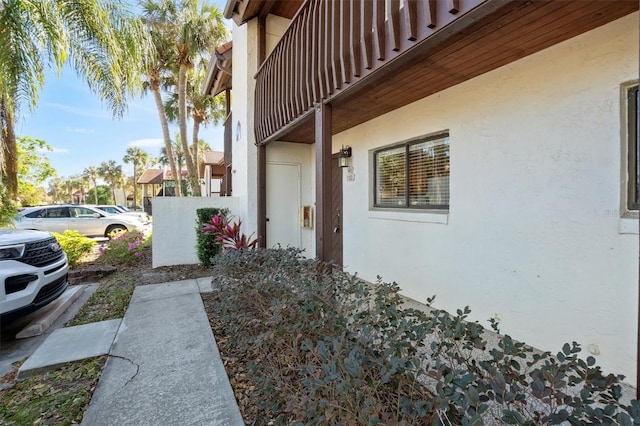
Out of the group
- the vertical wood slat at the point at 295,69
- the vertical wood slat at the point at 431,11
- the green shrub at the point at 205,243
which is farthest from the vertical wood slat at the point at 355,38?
the green shrub at the point at 205,243

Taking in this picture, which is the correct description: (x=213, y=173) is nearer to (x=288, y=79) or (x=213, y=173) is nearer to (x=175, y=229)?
(x=175, y=229)

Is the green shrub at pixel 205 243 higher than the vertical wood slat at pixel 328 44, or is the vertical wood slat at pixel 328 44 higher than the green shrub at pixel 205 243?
the vertical wood slat at pixel 328 44

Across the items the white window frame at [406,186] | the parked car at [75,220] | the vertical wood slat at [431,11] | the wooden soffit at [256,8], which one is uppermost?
the wooden soffit at [256,8]

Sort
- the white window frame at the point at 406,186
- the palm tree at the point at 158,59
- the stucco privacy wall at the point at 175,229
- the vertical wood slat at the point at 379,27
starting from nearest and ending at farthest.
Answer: the vertical wood slat at the point at 379,27 < the white window frame at the point at 406,186 < the stucco privacy wall at the point at 175,229 < the palm tree at the point at 158,59

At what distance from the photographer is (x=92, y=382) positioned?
2.75 meters

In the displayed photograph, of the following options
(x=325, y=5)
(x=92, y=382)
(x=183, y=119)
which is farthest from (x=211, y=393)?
(x=183, y=119)

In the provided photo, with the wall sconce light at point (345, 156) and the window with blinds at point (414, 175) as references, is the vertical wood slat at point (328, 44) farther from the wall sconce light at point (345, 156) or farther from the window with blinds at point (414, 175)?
the wall sconce light at point (345, 156)

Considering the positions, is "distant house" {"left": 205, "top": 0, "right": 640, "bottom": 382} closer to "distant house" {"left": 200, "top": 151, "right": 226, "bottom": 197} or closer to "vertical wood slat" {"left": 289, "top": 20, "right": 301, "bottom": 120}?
"vertical wood slat" {"left": 289, "top": 20, "right": 301, "bottom": 120}

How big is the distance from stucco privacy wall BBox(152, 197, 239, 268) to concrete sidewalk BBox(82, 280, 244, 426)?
9.81 ft

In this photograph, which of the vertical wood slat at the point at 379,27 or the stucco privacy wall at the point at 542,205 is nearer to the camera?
the stucco privacy wall at the point at 542,205

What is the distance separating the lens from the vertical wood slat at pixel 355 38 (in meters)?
3.11

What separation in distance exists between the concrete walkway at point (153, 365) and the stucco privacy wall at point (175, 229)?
2.60 m

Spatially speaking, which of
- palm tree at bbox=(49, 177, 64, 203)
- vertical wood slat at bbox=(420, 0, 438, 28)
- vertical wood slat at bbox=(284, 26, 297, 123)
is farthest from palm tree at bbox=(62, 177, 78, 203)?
vertical wood slat at bbox=(420, 0, 438, 28)

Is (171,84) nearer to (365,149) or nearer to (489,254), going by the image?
(365,149)
